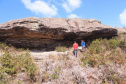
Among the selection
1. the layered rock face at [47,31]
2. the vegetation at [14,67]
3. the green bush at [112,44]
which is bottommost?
the vegetation at [14,67]

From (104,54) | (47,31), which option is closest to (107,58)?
(104,54)

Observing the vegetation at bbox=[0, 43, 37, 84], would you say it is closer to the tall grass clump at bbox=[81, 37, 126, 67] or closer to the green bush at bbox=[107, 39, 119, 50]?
the tall grass clump at bbox=[81, 37, 126, 67]

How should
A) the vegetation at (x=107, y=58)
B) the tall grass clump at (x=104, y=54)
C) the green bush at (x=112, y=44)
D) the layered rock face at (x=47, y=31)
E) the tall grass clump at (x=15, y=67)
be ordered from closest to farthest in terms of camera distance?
the vegetation at (x=107, y=58) < the tall grass clump at (x=15, y=67) < the tall grass clump at (x=104, y=54) < the layered rock face at (x=47, y=31) < the green bush at (x=112, y=44)

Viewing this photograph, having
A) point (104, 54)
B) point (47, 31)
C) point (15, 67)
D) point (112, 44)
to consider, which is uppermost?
point (47, 31)

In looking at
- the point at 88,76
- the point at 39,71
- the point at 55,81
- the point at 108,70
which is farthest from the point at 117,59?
the point at 39,71

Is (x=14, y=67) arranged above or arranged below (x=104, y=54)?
below

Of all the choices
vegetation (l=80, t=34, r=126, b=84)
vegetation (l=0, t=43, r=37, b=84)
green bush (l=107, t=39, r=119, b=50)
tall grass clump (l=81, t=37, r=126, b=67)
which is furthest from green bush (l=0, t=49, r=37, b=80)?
green bush (l=107, t=39, r=119, b=50)

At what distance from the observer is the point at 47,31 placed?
927 cm

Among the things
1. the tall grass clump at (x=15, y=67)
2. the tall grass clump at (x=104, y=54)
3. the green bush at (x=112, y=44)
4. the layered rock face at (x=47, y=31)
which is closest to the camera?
the tall grass clump at (x=15, y=67)

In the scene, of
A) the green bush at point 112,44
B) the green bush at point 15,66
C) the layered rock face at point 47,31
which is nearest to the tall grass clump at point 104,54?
the green bush at point 112,44

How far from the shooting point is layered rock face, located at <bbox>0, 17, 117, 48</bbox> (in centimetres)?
907

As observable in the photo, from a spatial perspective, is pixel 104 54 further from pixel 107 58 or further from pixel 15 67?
pixel 15 67

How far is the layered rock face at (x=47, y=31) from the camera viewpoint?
9070 millimetres

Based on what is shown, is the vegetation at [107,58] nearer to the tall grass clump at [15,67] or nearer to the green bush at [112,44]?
the green bush at [112,44]
